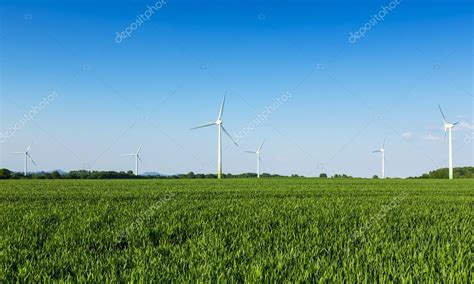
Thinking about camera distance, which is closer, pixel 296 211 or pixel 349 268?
pixel 349 268

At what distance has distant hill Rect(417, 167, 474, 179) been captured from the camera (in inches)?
4375

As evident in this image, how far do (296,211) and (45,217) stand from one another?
708cm

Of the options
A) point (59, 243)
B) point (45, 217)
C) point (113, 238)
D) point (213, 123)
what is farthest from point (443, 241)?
point (213, 123)

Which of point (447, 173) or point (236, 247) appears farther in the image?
point (447, 173)

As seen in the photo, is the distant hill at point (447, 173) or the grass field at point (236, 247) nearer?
the grass field at point (236, 247)

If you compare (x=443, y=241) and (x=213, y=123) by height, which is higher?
(x=213, y=123)

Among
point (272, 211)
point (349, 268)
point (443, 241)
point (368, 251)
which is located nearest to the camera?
point (349, 268)

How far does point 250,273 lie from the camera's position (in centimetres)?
507

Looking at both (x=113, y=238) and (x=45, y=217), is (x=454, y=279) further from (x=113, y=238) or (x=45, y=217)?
(x=45, y=217)

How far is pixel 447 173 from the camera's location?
113m

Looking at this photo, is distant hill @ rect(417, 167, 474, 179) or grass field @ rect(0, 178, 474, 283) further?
distant hill @ rect(417, 167, 474, 179)

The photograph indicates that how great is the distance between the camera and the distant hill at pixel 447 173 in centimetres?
11112

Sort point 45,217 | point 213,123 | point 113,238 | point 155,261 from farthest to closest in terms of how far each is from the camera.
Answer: point 213,123 → point 45,217 → point 113,238 → point 155,261

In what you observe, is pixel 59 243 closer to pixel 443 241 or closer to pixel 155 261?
pixel 155 261
